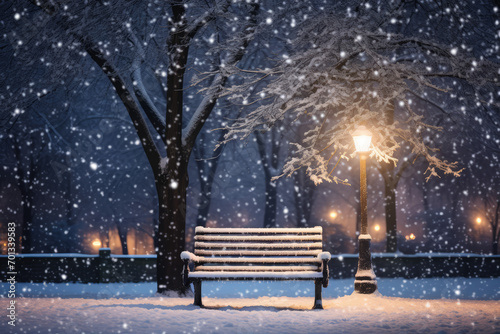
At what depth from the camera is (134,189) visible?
27.2 m

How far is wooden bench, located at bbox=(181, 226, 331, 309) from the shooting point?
7461 mm

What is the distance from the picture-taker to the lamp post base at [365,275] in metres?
8.49

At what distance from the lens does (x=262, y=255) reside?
8156 millimetres

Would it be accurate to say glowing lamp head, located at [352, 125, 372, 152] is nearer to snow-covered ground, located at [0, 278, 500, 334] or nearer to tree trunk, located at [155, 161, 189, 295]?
snow-covered ground, located at [0, 278, 500, 334]

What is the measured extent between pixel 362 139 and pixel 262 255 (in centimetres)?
302

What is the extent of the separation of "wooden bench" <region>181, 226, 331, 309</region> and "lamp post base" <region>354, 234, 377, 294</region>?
1.13 meters

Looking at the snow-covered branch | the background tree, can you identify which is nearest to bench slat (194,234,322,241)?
the background tree

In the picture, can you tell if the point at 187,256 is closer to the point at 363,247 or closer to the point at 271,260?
the point at 271,260

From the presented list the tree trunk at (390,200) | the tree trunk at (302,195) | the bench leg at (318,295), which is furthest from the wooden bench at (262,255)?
the tree trunk at (302,195)

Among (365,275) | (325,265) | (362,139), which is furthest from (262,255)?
(362,139)

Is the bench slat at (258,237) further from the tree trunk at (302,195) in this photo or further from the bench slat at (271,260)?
the tree trunk at (302,195)

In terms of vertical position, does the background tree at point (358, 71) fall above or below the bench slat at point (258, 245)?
above

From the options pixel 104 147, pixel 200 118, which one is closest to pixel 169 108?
pixel 200 118

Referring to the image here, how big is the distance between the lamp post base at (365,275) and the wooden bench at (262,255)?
113 cm
